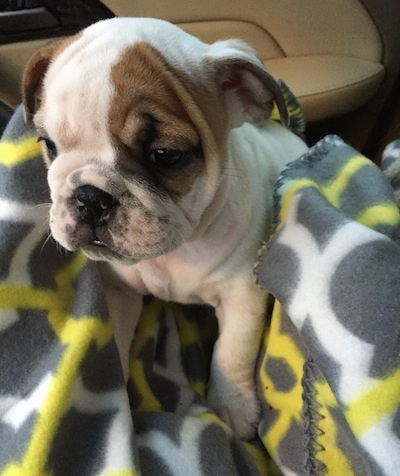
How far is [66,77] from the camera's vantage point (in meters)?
0.88

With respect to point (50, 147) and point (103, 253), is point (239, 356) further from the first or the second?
point (50, 147)

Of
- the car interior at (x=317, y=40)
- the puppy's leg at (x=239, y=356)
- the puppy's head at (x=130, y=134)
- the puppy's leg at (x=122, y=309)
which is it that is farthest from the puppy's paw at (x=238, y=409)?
the car interior at (x=317, y=40)

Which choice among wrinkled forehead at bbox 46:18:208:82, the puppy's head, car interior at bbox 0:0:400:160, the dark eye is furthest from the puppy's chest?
car interior at bbox 0:0:400:160

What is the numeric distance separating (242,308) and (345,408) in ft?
1.08

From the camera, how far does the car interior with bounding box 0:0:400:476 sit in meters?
0.87

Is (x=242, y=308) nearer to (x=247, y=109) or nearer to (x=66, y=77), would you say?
(x=247, y=109)

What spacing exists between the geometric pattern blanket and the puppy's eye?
0.08 meters

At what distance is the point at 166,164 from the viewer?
2.99 feet

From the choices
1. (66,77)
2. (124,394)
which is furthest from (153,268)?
(66,77)

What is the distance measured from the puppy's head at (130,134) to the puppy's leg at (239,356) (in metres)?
0.21

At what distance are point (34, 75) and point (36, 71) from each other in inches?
0.4

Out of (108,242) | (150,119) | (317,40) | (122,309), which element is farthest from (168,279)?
(317,40)

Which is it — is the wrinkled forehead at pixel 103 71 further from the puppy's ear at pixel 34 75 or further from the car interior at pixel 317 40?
the car interior at pixel 317 40

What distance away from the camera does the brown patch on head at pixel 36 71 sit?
980 mm
